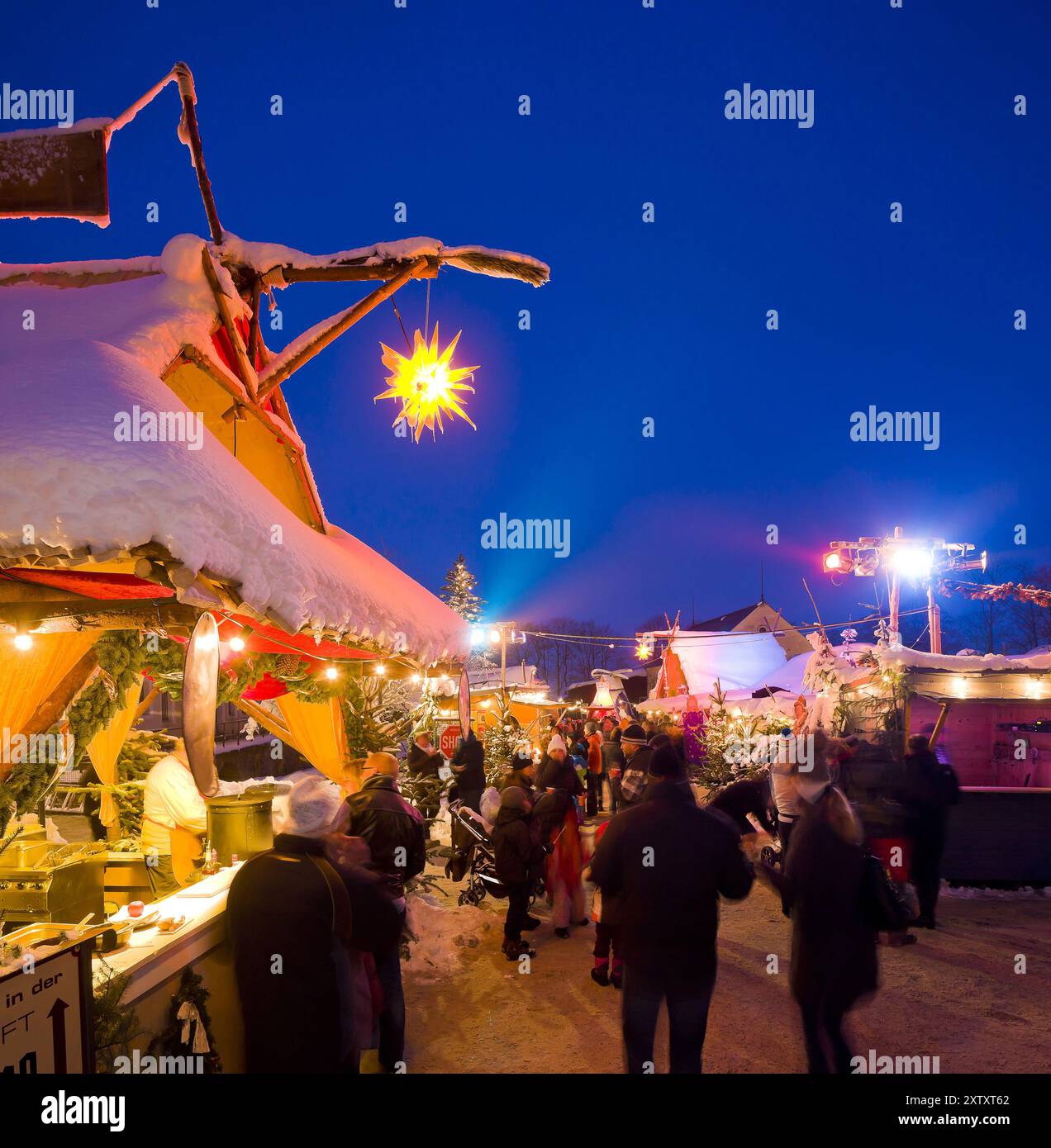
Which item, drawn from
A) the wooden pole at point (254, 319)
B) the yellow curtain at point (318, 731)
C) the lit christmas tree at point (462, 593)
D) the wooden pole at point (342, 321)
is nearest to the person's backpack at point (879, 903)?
the wooden pole at point (342, 321)

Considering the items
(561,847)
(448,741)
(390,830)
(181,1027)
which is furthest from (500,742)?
(181,1027)

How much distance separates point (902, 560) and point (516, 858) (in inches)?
745

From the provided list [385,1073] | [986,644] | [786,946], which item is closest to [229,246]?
[385,1073]

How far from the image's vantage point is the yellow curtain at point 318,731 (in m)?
→ 7.55

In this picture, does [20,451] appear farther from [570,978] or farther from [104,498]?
[570,978]

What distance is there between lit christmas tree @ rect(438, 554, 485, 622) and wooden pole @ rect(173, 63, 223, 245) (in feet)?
116

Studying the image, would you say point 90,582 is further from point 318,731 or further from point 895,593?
point 895,593

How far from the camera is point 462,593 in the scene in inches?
1631

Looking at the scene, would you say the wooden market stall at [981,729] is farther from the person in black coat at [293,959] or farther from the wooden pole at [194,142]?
the wooden pole at [194,142]

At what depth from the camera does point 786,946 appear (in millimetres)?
6867

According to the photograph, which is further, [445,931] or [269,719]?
[269,719]

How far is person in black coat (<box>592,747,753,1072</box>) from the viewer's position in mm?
3475

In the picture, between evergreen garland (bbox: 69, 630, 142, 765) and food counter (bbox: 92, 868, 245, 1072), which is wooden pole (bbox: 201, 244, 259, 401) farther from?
food counter (bbox: 92, 868, 245, 1072)
